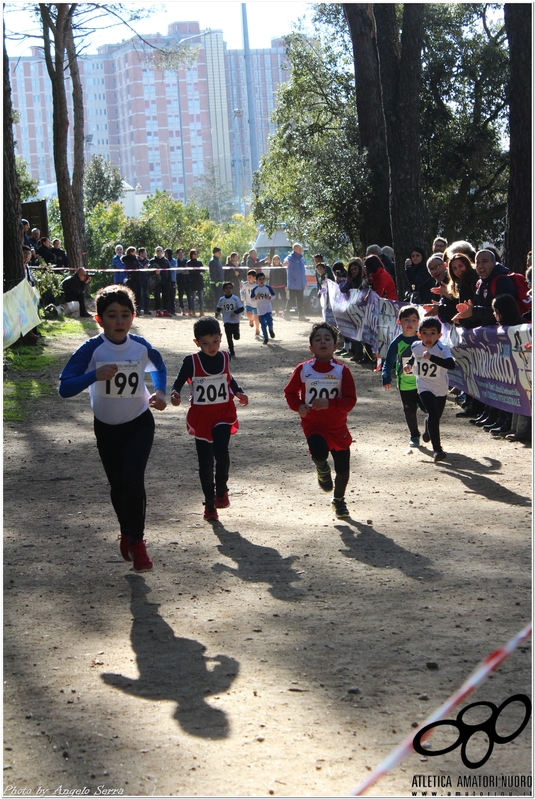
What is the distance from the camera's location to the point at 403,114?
60.6 ft

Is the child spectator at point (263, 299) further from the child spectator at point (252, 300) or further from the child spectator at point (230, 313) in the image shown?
the child spectator at point (230, 313)

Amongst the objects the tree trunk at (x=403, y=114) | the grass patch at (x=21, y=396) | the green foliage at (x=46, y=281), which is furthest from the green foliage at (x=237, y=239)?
the grass patch at (x=21, y=396)

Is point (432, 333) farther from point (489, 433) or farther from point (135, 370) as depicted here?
point (135, 370)

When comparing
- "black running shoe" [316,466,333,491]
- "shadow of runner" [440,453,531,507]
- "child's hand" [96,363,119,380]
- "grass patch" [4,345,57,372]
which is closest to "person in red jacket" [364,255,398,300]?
"grass patch" [4,345,57,372]

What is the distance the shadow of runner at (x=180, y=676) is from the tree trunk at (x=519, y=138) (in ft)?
33.4

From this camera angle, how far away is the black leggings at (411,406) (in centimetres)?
1061

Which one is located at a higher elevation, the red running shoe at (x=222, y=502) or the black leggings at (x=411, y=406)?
the black leggings at (x=411, y=406)

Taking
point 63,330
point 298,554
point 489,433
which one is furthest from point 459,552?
point 63,330

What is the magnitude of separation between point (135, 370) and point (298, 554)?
5.51 ft

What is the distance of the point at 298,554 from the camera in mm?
7039

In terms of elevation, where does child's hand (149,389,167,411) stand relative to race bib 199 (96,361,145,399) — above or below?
A: below

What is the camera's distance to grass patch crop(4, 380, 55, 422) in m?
13.5

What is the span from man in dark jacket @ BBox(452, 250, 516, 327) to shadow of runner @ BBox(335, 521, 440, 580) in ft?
13.7

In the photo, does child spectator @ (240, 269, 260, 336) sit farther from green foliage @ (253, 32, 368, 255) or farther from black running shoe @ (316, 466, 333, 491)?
black running shoe @ (316, 466, 333, 491)
